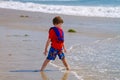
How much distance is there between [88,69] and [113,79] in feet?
3.63

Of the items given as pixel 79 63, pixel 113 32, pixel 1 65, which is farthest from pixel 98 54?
pixel 113 32

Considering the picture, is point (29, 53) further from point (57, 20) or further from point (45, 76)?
point (45, 76)

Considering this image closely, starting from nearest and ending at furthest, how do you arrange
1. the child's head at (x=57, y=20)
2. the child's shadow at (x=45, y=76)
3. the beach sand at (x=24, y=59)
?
the child's shadow at (x=45, y=76)
the beach sand at (x=24, y=59)
the child's head at (x=57, y=20)

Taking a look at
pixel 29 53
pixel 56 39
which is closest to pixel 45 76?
pixel 56 39

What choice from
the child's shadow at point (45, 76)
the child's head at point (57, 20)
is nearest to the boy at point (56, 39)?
the child's head at point (57, 20)

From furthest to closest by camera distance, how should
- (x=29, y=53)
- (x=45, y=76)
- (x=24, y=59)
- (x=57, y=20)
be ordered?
(x=29, y=53)
(x=24, y=59)
(x=57, y=20)
(x=45, y=76)

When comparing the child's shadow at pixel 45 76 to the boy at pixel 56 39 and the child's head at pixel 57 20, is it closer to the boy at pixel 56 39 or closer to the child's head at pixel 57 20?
the boy at pixel 56 39

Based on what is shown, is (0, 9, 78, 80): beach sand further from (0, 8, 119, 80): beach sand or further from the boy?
the boy

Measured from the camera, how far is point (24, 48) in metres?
11.8

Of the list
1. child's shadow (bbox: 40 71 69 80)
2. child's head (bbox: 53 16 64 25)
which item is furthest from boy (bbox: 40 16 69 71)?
child's shadow (bbox: 40 71 69 80)

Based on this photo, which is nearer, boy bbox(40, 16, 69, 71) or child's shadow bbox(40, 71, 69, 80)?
child's shadow bbox(40, 71, 69, 80)

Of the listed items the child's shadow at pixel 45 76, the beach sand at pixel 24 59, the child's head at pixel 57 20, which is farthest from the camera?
the child's head at pixel 57 20

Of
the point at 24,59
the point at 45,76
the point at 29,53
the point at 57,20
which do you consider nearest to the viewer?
the point at 45,76

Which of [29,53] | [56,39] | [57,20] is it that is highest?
[57,20]
